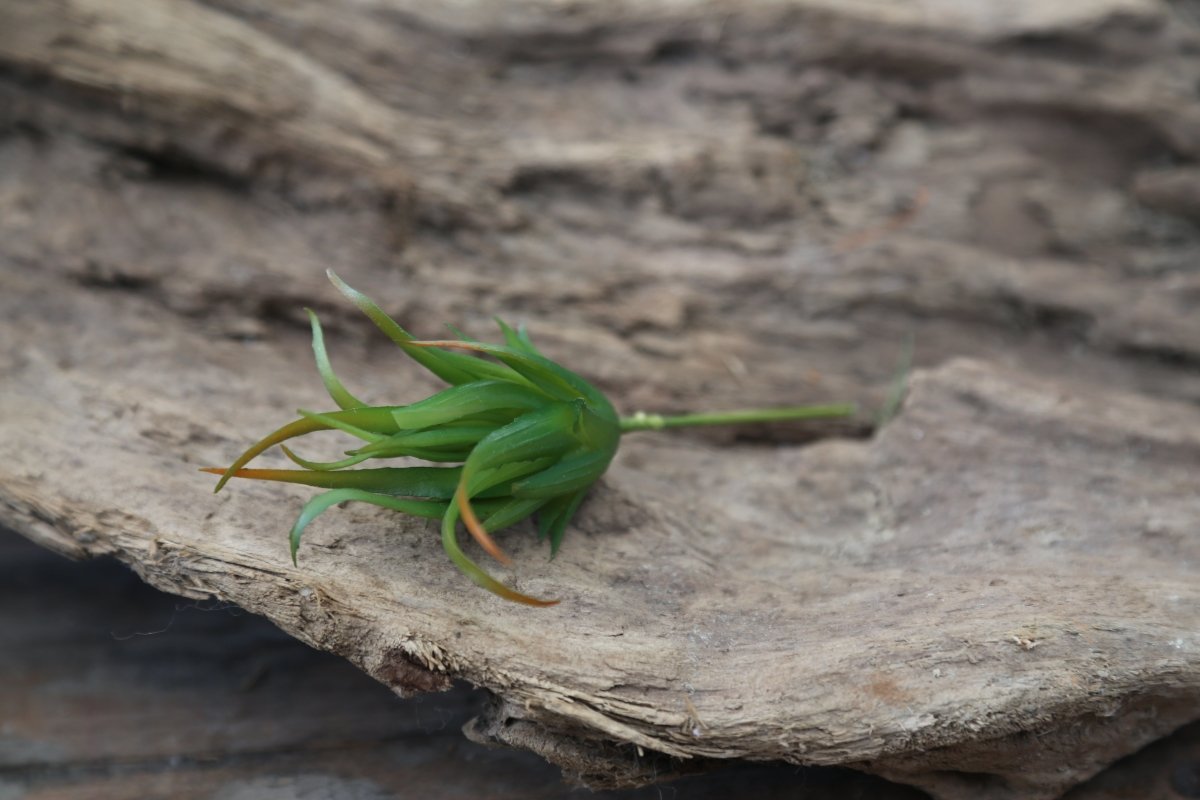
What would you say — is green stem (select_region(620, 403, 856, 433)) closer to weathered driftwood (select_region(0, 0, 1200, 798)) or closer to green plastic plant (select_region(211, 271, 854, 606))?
weathered driftwood (select_region(0, 0, 1200, 798))

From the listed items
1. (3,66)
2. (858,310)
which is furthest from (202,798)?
(858,310)

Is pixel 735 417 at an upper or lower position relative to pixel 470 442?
lower

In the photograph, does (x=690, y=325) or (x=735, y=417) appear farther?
(x=690, y=325)

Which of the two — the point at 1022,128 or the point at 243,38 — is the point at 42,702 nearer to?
the point at 243,38

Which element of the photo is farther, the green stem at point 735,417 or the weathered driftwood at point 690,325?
the green stem at point 735,417

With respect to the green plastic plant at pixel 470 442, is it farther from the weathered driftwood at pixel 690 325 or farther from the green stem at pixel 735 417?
the green stem at pixel 735 417

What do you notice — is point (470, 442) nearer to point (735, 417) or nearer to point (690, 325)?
point (735, 417)

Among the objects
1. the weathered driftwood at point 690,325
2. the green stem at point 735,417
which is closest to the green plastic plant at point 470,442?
the weathered driftwood at point 690,325

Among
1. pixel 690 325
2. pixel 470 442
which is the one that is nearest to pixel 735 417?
pixel 690 325
